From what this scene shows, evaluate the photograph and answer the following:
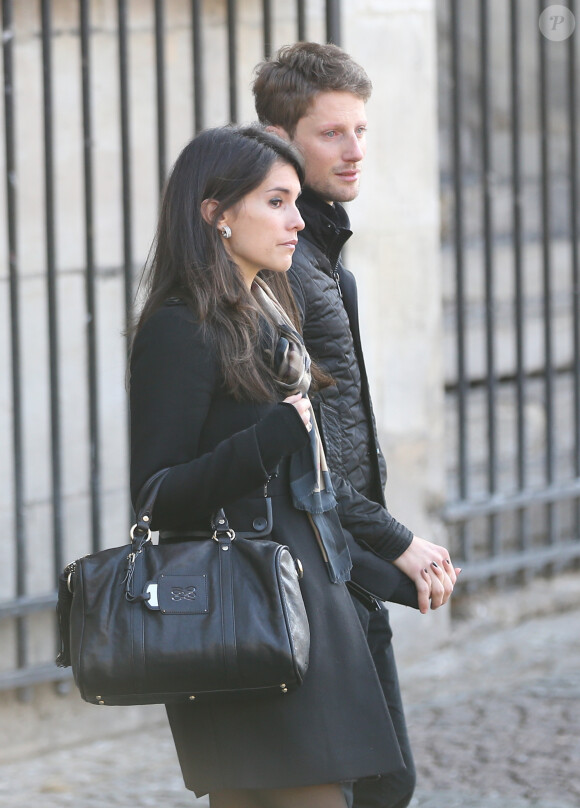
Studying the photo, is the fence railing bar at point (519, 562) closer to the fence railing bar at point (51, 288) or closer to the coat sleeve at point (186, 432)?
the fence railing bar at point (51, 288)

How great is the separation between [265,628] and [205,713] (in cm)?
26

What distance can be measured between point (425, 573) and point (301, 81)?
39.6 inches

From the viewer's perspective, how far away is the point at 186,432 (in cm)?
239

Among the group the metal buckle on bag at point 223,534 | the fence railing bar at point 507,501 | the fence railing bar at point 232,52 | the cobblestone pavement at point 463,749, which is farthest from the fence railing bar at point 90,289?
the metal buckle on bag at point 223,534

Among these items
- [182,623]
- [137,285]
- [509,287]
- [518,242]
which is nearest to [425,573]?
[182,623]

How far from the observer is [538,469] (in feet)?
22.6

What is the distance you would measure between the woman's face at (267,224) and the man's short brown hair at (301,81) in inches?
13.1

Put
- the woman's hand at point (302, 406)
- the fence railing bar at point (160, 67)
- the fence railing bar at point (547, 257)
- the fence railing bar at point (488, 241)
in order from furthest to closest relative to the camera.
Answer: the fence railing bar at point (547, 257)
the fence railing bar at point (488, 241)
the fence railing bar at point (160, 67)
the woman's hand at point (302, 406)

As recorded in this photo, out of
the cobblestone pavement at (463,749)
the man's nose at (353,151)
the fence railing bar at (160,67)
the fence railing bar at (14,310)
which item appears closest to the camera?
the man's nose at (353,151)

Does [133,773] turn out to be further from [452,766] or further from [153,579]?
[153,579]

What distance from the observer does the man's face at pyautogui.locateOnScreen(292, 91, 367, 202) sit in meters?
2.79

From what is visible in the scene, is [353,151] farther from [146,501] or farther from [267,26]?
[267,26]

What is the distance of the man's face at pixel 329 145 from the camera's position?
Result: 2.79 m

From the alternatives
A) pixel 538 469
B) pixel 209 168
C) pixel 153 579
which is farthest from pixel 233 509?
pixel 538 469
